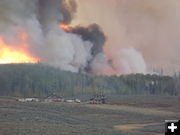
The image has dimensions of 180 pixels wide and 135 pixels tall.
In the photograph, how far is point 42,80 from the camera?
19912 centimetres

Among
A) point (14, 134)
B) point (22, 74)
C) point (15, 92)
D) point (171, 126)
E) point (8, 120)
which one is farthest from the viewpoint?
point (22, 74)

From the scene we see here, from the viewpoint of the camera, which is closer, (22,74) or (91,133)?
(91,133)

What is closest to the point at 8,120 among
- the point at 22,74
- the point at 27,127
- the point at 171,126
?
the point at 27,127

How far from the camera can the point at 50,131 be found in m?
56.9

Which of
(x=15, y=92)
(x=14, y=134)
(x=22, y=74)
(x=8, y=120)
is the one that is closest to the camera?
(x=14, y=134)

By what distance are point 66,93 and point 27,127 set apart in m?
140

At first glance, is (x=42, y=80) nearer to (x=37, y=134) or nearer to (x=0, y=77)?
(x=0, y=77)

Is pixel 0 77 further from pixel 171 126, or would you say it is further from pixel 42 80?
pixel 171 126

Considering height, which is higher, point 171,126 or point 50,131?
point 171,126

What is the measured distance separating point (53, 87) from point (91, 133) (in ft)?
464

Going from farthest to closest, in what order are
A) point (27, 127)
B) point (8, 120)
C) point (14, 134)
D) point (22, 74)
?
point (22, 74)
point (8, 120)
point (27, 127)
point (14, 134)

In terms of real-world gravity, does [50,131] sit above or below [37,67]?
below

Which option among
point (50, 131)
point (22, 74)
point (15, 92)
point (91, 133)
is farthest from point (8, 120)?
point (22, 74)

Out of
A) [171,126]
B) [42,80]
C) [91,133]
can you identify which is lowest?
[91,133]
